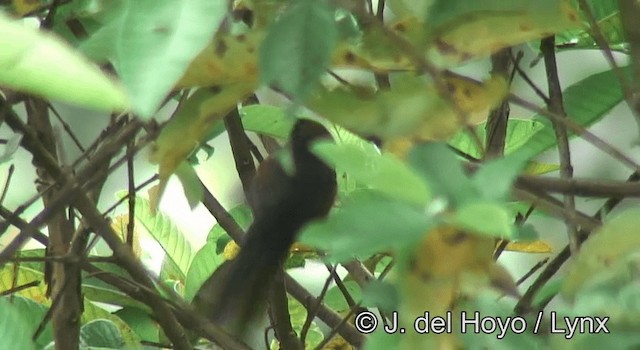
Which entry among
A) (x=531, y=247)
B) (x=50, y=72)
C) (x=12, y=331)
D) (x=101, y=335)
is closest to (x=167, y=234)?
(x=101, y=335)

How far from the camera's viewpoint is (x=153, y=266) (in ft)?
5.33

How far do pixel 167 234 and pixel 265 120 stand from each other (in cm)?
37

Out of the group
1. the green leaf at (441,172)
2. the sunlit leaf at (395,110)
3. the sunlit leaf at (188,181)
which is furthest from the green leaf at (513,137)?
the green leaf at (441,172)

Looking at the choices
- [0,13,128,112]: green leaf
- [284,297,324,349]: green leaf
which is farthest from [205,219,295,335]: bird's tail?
[284,297,324,349]: green leaf

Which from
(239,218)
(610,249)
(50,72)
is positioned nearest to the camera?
(50,72)

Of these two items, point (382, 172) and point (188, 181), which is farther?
point (188, 181)

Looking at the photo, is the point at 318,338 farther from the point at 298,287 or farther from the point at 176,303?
the point at 176,303

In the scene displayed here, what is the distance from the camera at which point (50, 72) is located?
29 cm

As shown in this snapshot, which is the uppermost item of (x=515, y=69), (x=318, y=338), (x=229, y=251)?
(x=515, y=69)

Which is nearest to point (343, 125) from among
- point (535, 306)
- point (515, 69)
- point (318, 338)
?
point (535, 306)

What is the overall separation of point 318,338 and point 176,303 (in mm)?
507

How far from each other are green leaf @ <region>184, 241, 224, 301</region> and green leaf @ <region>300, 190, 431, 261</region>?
30.4 inches

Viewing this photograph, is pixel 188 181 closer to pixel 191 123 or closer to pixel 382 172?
pixel 191 123

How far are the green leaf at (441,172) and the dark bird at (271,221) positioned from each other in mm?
229
